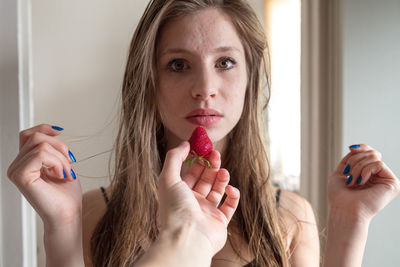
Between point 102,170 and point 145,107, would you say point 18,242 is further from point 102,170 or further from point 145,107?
point 145,107

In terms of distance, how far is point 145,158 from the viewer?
1247 mm

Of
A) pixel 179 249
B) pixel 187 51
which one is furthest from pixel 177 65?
pixel 179 249

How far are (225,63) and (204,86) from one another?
138 mm

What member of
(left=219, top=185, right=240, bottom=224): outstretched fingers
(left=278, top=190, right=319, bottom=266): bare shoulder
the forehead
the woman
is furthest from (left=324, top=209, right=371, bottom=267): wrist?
the forehead

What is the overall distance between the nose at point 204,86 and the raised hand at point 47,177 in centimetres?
42

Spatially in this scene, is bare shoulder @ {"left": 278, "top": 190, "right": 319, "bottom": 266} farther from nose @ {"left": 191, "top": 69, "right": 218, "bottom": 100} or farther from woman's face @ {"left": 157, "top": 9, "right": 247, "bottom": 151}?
nose @ {"left": 191, "top": 69, "right": 218, "bottom": 100}

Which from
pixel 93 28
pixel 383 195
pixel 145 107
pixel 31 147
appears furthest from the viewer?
pixel 93 28

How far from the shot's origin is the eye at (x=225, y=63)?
1.13 metres

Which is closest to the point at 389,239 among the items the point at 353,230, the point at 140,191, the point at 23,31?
the point at 353,230

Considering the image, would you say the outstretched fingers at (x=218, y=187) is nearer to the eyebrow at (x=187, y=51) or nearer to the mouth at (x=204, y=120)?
the mouth at (x=204, y=120)

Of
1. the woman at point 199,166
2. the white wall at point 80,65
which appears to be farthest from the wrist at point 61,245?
the white wall at point 80,65

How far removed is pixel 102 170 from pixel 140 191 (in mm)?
327

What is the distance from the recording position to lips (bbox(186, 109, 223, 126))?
1.09 meters

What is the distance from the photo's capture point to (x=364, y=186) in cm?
111
